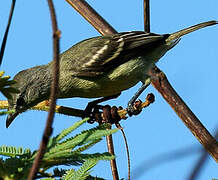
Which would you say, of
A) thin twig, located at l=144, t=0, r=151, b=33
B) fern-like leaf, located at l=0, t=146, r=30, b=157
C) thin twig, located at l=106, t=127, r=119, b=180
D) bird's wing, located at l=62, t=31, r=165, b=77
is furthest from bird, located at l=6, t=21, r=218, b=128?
fern-like leaf, located at l=0, t=146, r=30, b=157

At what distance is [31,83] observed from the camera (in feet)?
21.5

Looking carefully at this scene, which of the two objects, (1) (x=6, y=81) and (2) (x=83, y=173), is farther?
(2) (x=83, y=173)

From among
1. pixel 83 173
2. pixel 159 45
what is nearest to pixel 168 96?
pixel 83 173

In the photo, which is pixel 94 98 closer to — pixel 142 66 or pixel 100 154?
pixel 142 66

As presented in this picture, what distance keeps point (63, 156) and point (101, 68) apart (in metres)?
4.70

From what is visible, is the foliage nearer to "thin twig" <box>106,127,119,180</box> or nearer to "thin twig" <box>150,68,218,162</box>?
"thin twig" <box>106,127,119,180</box>

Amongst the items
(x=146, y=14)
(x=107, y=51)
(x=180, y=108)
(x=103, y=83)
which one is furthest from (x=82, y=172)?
(x=107, y=51)

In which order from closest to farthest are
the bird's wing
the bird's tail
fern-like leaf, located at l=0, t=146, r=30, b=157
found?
fern-like leaf, located at l=0, t=146, r=30, b=157
the bird's wing
the bird's tail

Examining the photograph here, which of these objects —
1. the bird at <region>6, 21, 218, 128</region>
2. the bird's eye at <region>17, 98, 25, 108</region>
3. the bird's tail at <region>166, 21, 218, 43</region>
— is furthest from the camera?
the bird's tail at <region>166, 21, 218, 43</region>

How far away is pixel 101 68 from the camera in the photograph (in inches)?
267

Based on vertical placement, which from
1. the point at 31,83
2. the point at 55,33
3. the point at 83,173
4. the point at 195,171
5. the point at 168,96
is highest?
the point at 31,83

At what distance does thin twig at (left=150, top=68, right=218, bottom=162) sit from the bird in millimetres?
2203

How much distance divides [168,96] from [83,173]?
1.90 m

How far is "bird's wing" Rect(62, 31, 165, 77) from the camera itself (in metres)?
6.84
